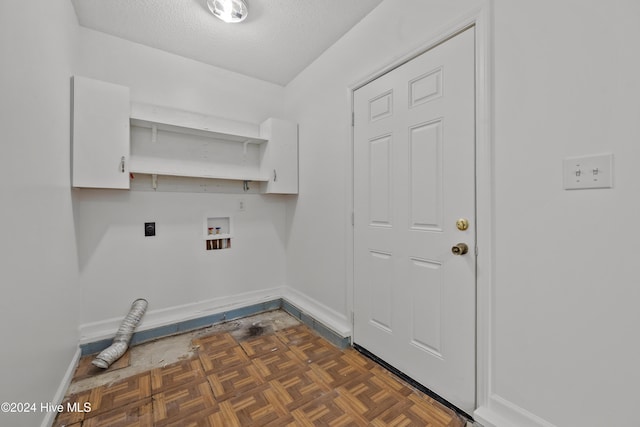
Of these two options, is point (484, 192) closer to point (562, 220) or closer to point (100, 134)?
point (562, 220)

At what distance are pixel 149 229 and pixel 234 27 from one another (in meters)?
1.87

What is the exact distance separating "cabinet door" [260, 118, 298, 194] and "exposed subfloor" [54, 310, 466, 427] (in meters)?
1.48

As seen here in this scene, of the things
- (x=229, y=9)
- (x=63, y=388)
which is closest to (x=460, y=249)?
(x=229, y=9)

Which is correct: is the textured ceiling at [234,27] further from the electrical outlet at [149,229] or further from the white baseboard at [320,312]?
the white baseboard at [320,312]

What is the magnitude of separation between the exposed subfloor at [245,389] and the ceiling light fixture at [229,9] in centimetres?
256

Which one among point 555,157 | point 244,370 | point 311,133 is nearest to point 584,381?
point 555,157

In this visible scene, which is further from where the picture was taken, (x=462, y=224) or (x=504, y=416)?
(x=462, y=224)

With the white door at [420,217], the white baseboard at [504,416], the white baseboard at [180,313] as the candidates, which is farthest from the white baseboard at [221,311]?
the white baseboard at [504,416]

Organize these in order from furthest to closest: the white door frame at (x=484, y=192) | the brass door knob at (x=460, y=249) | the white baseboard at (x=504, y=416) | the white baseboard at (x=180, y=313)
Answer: the white baseboard at (x=180, y=313), the brass door knob at (x=460, y=249), the white door frame at (x=484, y=192), the white baseboard at (x=504, y=416)

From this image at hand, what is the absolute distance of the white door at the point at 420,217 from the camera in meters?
1.44

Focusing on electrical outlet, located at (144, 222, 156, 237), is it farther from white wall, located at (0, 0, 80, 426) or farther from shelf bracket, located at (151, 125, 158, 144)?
shelf bracket, located at (151, 125, 158, 144)

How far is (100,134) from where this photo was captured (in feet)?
6.64

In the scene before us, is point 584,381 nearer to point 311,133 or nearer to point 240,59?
point 311,133

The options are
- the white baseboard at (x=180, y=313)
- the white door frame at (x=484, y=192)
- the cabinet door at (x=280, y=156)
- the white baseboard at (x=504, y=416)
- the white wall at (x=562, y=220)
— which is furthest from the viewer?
the cabinet door at (x=280, y=156)
